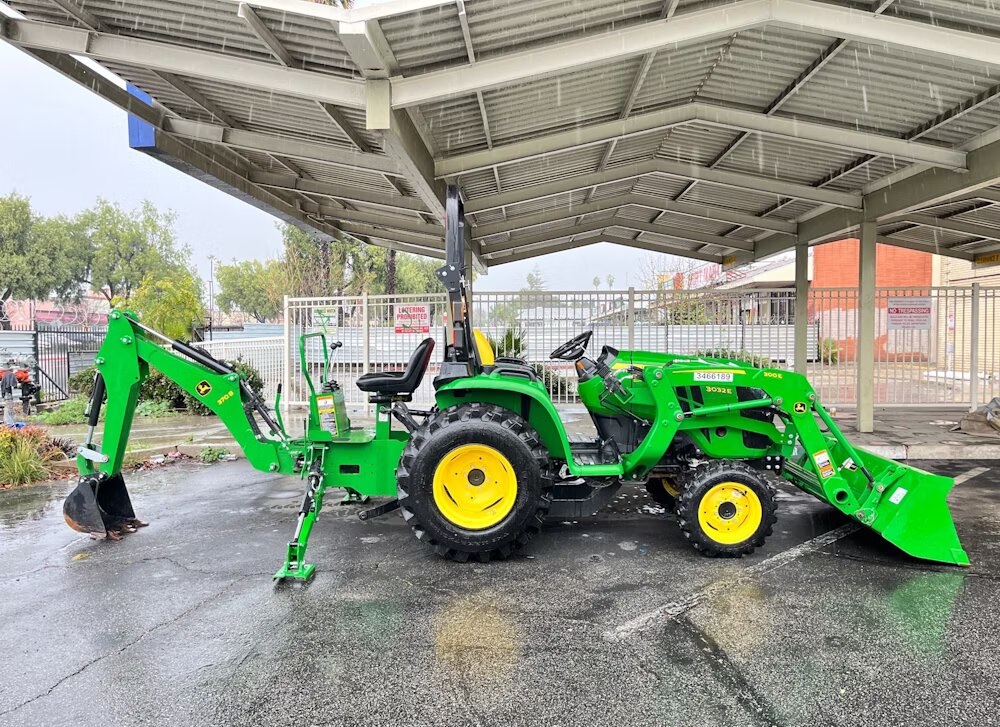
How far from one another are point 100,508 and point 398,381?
2502mm

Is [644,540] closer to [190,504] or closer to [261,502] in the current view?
[261,502]

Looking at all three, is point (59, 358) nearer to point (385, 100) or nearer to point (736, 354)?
point (385, 100)

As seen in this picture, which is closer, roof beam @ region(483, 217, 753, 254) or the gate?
roof beam @ region(483, 217, 753, 254)

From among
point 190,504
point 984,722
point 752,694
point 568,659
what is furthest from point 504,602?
point 190,504

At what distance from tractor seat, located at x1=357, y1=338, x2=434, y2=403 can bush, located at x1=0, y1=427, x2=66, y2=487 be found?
458cm

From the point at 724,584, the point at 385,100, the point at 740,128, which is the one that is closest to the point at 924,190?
the point at 740,128

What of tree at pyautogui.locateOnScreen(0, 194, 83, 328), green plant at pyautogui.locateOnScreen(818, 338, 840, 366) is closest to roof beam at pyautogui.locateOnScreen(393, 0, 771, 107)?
green plant at pyautogui.locateOnScreen(818, 338, 840, 366)

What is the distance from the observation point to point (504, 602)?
3842 millimetres

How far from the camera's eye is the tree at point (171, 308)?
46.1ft

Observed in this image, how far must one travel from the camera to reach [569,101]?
657cm

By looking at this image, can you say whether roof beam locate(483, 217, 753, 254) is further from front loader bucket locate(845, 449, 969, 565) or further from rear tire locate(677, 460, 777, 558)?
front loader bucket locate(845, 449, 969, 565)

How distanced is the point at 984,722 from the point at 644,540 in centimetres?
252

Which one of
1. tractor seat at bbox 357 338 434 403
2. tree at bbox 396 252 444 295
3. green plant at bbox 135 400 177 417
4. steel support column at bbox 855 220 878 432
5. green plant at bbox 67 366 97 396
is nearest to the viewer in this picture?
tractor seat at bbox 357 338 434 403

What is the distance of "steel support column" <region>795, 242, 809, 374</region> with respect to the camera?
10.8 metres
